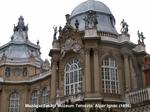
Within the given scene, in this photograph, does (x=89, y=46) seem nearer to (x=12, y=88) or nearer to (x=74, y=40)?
(x=74, y=40)

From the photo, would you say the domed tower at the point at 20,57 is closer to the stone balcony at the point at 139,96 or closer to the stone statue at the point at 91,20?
the stone statue at the point at 91,20

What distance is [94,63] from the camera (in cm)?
3166

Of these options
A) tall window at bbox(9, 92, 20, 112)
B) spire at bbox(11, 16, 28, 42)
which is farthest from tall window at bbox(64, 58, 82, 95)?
spire at bbox(11, 16, 28, 42)

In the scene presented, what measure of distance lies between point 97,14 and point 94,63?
7570mm

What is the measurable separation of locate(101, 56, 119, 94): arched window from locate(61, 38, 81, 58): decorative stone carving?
3154 millimetres

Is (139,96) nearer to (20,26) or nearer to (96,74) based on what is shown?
(96,74)

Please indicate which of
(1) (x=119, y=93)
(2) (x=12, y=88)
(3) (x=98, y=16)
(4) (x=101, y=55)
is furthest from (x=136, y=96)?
(2) (x=12, y=88)

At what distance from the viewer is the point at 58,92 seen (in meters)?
33.2

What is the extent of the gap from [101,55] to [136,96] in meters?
6.06

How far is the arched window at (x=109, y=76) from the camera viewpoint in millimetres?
31591

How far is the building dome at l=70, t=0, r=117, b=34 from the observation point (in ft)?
119

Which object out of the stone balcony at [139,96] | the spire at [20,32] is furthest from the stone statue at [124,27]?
the spire at [20,32]

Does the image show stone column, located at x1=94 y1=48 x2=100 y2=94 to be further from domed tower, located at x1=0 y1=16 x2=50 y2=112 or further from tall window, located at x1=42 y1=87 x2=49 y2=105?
tall window, located at x1=42 y1=87 x2=49 y2=105

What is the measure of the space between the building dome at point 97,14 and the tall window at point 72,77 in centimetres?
455
